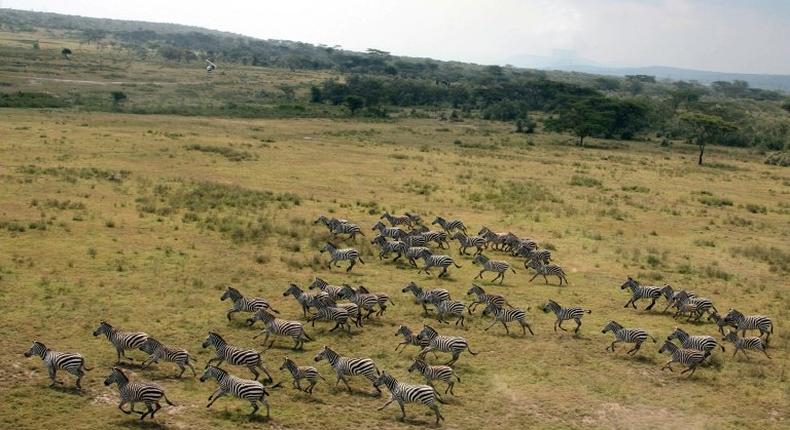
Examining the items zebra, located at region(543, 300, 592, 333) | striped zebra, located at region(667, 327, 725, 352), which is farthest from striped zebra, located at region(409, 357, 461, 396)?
striped zebra, located at region(667, 327, 725, 352)

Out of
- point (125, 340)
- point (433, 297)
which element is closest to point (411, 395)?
point (433, 297)

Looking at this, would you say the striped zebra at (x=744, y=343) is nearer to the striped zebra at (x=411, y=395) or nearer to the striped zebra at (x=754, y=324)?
the striped zebra at (x=754, y=324)

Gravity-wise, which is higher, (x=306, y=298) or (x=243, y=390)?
(x=306, y=298)

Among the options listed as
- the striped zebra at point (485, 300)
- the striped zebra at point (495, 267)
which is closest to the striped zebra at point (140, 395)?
the striped zebra at point (485, 300)

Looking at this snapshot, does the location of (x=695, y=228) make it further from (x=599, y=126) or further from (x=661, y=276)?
(x=599, y=126)

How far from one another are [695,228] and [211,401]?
96.9 feet

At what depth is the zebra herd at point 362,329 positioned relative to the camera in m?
13.9

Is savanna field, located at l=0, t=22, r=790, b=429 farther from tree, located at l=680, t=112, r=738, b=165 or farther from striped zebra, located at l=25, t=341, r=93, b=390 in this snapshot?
tree, located at l=680, t=112, r=738, b=165

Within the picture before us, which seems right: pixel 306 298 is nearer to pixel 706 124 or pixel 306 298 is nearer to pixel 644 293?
pixel 644 293

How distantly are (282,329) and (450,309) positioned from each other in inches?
196

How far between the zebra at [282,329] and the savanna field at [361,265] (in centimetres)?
36

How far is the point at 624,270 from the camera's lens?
26641 mm

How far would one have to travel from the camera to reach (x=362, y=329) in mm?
18875

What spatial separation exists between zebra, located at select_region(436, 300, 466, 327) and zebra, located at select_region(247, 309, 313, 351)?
3.99 meters
